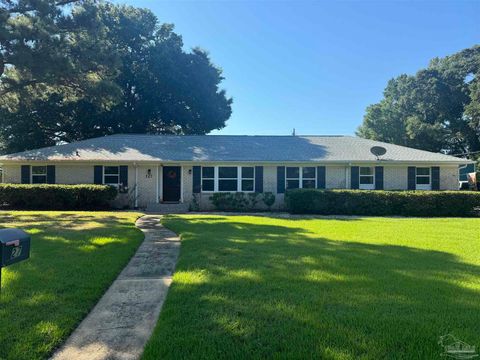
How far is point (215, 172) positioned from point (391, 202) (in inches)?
343

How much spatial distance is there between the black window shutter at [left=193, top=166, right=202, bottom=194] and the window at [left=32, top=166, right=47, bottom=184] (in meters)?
8.03

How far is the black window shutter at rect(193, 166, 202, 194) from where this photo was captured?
1836 cm

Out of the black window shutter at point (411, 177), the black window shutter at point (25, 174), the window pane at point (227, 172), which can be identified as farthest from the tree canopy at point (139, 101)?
the black window shutter at point (411, 177)

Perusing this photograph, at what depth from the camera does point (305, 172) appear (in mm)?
18812

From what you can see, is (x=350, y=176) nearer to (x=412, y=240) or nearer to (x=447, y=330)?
(x=412, y=240)

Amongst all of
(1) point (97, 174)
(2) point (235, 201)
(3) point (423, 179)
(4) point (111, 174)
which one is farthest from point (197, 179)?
(3) point (423, 179)

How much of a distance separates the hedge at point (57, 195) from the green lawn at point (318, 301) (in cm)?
1095

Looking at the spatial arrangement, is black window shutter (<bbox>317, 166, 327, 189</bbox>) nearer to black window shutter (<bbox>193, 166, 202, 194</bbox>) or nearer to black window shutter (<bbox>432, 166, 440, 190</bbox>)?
black window shutter (<bbox>432, 166, 440, 190</bbox>)

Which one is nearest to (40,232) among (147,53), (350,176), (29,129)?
(350,176)

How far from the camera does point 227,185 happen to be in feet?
61.0

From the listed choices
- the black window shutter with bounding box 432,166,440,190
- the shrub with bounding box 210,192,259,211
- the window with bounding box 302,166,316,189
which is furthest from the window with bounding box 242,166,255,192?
the black window shutter with bounding box 432,166,440,190

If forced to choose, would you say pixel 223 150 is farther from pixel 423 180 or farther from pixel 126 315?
pixel 126 315

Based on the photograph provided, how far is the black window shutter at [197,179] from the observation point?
60.2ft

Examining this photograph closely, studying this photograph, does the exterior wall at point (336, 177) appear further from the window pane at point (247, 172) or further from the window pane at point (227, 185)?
the window pane at point (227, 185)
